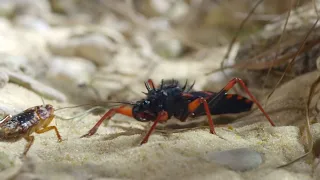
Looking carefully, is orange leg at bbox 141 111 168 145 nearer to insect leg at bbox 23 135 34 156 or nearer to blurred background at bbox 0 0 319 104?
insect leg at bbox 23 135 34 156

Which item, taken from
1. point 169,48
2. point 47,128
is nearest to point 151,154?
point 47,128

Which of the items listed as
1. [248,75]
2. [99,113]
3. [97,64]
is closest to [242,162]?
[99,113]

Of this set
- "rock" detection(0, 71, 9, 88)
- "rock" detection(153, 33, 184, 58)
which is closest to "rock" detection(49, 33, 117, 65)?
"rock" detection(153, 33, 184, 58)

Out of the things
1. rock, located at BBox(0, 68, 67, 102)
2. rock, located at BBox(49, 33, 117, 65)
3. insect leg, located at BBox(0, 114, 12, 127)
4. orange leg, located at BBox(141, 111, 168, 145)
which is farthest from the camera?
rock, located at BBox(49, 33, 117, 65)

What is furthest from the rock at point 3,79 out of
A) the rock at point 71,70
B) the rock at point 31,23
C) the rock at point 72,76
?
the rock at point 31,23

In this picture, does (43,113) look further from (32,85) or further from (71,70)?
(71,70)

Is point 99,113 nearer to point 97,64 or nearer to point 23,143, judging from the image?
point 23,143
